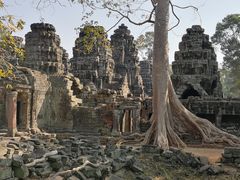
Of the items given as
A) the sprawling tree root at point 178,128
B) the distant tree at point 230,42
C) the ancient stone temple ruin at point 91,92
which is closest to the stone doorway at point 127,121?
the ancient stone temple ruin at point 91,92

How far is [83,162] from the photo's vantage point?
7.42 metres

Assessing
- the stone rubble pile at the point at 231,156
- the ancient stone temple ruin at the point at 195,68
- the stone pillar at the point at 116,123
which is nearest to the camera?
the stone rubble pile at the point at 231,156

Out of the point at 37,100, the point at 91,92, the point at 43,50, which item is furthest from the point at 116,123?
the point at 43,50

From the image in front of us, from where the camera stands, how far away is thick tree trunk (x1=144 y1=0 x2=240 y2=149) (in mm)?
12648

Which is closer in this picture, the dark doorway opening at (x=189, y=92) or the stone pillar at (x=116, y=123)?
the stone pillar at (x=116, y=123)

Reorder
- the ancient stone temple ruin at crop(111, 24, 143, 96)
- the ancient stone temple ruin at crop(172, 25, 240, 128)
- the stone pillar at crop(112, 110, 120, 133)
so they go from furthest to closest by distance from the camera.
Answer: the ancient stone temple ruin at crop(111, 24, 143, 96), the ancient stone temple ruin at crop(172, 25, 240, 128), the stone pillar at crop(112, 110, 120, 133)

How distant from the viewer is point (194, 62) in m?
25.3

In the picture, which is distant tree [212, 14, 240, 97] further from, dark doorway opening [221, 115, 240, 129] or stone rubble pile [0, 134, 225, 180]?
stone rubble pile [0, 134, 225, 180]

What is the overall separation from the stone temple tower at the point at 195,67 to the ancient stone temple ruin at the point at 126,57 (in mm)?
6647

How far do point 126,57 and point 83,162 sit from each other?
26750mm

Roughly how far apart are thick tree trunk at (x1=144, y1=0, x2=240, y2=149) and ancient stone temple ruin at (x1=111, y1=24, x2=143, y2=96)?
18.0 m

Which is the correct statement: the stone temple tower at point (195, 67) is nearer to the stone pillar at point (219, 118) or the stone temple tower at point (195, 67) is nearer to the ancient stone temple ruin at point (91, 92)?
the ancient stone temple ruin at point (91, 92)

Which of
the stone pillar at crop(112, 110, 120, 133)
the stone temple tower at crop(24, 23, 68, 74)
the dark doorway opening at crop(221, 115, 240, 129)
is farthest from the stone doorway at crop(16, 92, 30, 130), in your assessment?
the dark doorway opening at crop(221, 115, 240, 129)

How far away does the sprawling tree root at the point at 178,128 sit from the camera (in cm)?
1259
